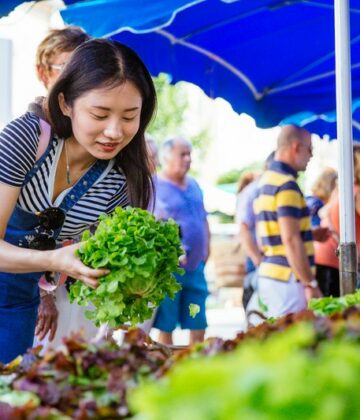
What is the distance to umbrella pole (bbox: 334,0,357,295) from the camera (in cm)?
334

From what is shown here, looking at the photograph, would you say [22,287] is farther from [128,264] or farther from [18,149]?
[128,264]

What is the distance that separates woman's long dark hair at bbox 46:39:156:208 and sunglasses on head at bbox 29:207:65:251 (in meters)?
0.26

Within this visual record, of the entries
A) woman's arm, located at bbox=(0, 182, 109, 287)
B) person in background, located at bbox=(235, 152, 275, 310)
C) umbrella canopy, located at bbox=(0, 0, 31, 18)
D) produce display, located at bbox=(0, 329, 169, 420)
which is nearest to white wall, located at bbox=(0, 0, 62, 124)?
person in background, located at bbox=(235, 152, 275, 310)

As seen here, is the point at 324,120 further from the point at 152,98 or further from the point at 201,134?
the point at 201,134

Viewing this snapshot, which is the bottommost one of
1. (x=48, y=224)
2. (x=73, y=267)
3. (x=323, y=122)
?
(x=73, y=267)

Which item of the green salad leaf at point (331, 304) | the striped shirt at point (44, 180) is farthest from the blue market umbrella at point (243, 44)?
the green salad leaf at point (331, 304)

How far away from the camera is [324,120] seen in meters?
7.59

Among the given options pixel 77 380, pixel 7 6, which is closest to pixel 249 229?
pixel 7 6

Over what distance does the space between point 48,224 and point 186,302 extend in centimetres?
373

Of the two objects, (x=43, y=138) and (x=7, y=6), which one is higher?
(x=7, y=6)

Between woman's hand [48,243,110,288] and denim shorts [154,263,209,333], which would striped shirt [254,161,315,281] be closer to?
denim shorts [154,263,209,333]

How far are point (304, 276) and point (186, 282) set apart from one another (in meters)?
0.96

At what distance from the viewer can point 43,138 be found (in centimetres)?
302

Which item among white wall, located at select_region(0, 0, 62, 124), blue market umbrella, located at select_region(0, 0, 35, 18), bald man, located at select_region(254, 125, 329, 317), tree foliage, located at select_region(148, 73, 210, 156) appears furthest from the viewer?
tree foliage, located at select_region(148, 73, 210, 156)
